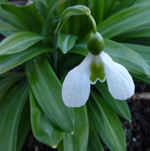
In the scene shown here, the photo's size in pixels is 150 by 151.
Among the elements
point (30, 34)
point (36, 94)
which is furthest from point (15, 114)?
point (30, 34)

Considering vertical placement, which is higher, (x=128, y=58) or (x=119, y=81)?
(x=119, y=81)

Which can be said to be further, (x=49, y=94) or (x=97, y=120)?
(x=97, y=120)

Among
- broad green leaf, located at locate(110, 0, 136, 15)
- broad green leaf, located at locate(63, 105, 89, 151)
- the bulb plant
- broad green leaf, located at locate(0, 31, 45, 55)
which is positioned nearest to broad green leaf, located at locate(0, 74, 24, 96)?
the bulb plant

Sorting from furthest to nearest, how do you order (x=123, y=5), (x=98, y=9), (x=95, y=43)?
(x=123, y=5)
(x=98, y=9)
(x=95, y=43)

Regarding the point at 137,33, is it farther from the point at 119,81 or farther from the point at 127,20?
the point at 119,81

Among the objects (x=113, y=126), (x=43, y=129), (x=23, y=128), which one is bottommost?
(x=23, y=128)

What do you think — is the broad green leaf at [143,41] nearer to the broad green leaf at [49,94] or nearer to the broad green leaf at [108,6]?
the broad green leaf at [108,6]

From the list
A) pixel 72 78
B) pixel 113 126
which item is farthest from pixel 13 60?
pixel 113 126
